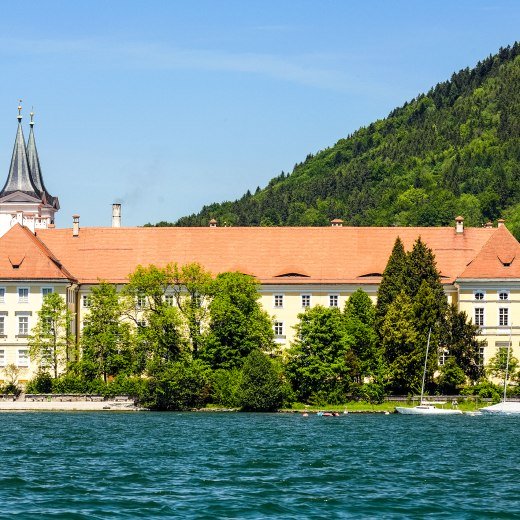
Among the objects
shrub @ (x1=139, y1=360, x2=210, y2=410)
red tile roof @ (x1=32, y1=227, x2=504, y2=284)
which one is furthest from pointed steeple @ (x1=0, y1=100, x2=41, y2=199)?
shrub @ (x1=139, y1=360, x2=210, y2=410)

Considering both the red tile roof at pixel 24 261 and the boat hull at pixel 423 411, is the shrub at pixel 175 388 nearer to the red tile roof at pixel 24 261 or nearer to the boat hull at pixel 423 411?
the boat hull at pixel 423 411

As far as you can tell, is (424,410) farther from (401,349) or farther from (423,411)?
(401,349)

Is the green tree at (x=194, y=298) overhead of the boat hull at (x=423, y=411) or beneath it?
overhead

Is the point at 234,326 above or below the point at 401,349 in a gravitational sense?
above

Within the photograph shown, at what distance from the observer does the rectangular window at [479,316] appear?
103006mm

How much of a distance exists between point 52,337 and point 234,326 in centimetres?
1227

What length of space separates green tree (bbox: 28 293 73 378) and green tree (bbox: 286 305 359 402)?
1525 cm

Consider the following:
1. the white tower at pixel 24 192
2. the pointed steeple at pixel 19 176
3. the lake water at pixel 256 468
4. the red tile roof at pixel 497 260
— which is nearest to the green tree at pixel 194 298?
the lake water at pixel 256 468

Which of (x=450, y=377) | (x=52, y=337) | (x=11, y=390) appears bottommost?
(x=11, y=390)

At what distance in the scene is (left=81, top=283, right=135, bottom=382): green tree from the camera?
96562 mm

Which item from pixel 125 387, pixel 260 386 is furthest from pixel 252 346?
pixel 125 387

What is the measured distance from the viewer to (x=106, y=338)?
9688 cm

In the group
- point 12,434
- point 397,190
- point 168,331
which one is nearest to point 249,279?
point 168,331

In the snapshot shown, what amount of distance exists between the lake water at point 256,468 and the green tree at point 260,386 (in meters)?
5.99
